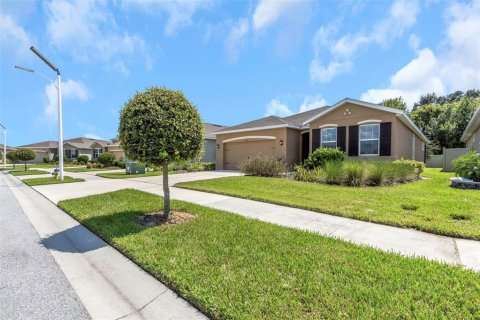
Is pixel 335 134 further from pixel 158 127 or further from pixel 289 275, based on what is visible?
pixel 289 275

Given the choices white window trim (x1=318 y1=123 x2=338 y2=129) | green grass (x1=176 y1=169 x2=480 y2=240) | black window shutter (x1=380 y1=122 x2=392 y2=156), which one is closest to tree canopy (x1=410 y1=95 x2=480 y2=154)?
black window shutter (x1=380 y1=122 x2=392 y2=156)

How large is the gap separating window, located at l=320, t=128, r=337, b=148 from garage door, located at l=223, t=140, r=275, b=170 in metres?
3.48

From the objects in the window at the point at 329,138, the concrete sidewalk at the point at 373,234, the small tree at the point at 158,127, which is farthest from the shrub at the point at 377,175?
the small tree at the point at 158,127

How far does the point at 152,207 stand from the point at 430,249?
19.8 feet

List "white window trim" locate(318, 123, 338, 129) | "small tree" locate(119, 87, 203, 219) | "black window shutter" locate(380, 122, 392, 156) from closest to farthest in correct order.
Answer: "small tree" locate(119, 87, 203, 219)
"black window shutter" locate(380, 122, 392, 156)
"white window trim" locate(318, 123, 338, 129)

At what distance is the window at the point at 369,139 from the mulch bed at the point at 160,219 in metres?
11.6

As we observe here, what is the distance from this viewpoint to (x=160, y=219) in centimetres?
554

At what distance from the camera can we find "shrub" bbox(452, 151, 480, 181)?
9078 mm

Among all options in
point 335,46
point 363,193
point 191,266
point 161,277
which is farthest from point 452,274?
point 335,46

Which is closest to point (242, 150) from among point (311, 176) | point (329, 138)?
point (329, 138)

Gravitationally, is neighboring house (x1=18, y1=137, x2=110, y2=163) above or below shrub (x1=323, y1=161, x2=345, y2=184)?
above

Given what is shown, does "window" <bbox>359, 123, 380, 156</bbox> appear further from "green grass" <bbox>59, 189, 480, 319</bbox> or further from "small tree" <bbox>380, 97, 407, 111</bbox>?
"small tree" <bbox>380, 97, 407, 111</bbox>

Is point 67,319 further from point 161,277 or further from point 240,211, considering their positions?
point 240,211

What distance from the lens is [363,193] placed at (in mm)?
8141
